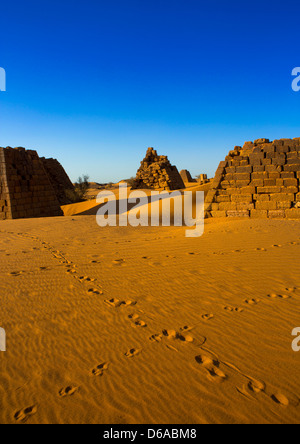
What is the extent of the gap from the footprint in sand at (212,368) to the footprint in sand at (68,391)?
104 centimetres

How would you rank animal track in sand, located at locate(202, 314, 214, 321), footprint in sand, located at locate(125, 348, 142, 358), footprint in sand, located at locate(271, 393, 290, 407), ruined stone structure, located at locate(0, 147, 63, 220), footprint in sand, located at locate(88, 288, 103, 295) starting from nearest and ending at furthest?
footprint in sand, located at locate(271, 393, 290, 407)
footprint in sand, located at locate(125, 348, 142, 358)
animal track in sand, located at locate(202, 314, 214, 321)
footprint in sand, located at locate(88, 288, 103, 295)
ruined stone structure, located at locate(0, 147, 63, 220)

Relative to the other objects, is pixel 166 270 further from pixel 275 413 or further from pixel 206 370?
pixel 275 413

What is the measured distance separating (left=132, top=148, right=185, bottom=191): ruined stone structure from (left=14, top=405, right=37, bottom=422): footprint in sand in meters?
20.2

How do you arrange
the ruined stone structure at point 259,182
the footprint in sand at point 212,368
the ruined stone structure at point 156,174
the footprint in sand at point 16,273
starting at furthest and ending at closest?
the ruined stone structure at point 156,174 → the ruined stone structure at point 259,182 → the footprint in sand at point 16,273 → the footprint in sand at point 212,368

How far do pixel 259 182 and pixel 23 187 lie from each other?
10.5 m

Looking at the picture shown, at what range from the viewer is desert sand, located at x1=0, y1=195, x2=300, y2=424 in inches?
73.7

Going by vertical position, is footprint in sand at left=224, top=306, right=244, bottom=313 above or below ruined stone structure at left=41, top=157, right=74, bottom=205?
below

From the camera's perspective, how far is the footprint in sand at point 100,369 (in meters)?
2.18

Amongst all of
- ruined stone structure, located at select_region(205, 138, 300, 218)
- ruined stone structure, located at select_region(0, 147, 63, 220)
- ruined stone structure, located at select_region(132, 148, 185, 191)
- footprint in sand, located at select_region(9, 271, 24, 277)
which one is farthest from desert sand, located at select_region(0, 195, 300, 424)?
ruined stone structure, located at select_region(132, 148, 185, 191)

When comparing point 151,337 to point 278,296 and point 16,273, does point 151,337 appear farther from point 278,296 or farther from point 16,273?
point 16,273

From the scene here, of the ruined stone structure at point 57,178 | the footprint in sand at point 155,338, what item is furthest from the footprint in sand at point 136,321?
the ruined stone structure at point 57,178

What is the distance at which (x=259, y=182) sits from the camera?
31.8ft

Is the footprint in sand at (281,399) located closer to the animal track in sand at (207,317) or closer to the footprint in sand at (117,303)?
the animal track in sand at (207,317)

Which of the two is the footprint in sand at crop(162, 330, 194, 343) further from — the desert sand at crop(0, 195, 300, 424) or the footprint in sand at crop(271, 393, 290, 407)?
the footprint in sand at crop(271, 393, 290, 407)
